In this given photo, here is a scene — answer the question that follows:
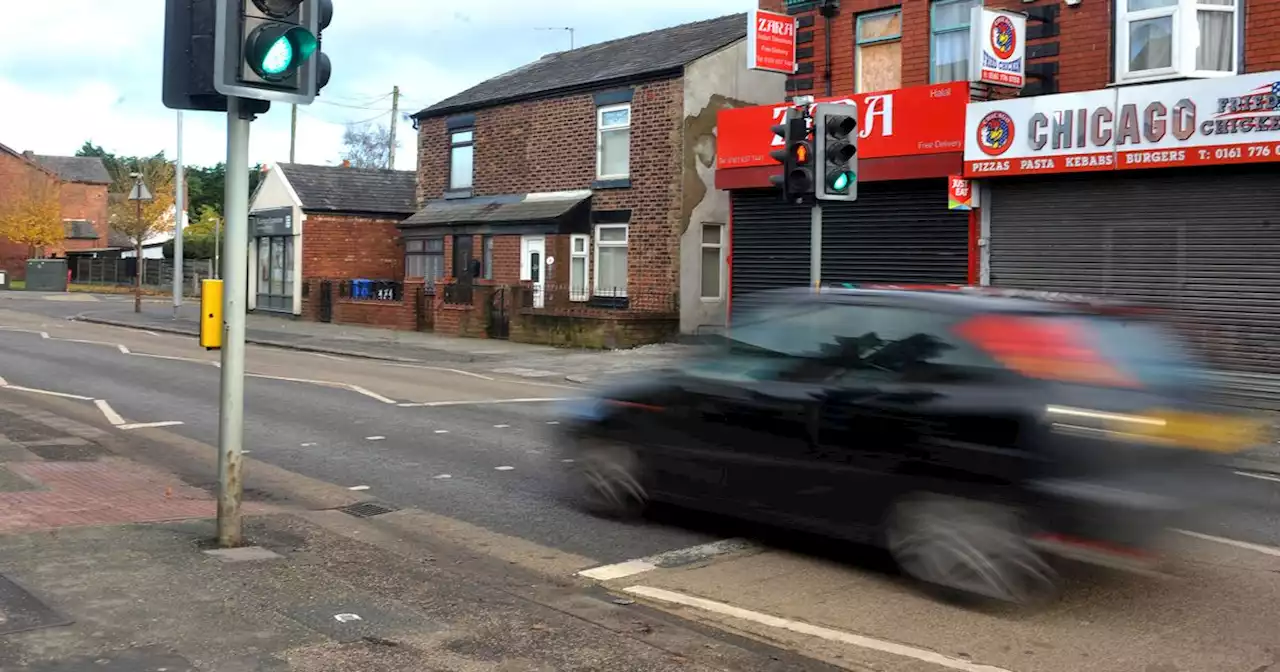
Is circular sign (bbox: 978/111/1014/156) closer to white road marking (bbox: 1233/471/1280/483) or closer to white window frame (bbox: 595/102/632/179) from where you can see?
white road marking (bbox: 1233/471/1280/483)

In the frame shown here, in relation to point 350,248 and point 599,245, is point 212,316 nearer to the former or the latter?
point 599,245

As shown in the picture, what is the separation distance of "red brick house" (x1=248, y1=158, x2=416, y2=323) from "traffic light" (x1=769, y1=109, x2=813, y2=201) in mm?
22377

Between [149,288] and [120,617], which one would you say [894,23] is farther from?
[149,288]

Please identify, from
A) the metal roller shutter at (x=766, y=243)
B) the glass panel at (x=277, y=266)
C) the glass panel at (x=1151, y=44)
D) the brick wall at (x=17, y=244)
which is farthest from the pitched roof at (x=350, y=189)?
the brick wall at (x=17, y=244)

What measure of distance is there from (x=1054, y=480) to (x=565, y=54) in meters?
29.1

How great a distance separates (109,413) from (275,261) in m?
24.8

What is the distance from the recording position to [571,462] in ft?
27.7

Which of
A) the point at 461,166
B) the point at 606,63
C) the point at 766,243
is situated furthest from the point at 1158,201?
the point at 461,166

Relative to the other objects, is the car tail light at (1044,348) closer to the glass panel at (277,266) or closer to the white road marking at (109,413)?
the white road marking at (109,413)

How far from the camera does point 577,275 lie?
2797 centimetres

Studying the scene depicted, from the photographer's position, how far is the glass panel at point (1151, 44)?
1625 cm

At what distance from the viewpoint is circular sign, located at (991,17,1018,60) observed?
1722 cm

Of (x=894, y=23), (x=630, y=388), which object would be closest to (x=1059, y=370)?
(x=630, y=388)

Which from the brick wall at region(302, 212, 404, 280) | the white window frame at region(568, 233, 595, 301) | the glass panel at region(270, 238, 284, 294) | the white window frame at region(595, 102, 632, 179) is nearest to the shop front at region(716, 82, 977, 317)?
the white window frame at region(595, 102, 632, 179)
